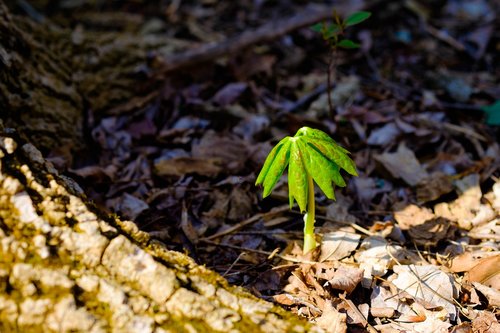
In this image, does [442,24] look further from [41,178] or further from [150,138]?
[41,178]

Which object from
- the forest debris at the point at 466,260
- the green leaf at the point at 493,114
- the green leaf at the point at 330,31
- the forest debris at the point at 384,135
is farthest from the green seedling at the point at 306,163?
the green leaf at the point at 493,114

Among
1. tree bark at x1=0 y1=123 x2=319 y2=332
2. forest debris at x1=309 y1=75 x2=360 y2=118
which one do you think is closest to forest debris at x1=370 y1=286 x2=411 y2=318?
tree bark at x1=0 y1=123 x2=319 y2=332

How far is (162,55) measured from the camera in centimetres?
378

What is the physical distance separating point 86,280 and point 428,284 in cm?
144

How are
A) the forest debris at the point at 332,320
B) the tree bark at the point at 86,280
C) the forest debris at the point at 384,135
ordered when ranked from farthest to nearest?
1. the forest debris at the point at 384,135
2. the forest debris at the point at 332,320
3. the tree bark at the point at 86,280

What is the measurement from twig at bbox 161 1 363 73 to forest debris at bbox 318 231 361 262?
78.4 inches

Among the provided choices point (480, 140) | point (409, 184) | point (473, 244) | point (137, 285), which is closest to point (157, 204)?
point (137, 285)

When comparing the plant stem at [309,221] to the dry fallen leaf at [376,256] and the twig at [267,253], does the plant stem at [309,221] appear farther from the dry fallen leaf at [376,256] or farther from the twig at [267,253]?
the dry fallen leaf at [376,256]

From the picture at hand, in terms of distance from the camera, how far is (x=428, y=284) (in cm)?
209

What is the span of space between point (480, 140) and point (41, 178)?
108 inches

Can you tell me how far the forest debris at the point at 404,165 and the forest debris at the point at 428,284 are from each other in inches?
30.2

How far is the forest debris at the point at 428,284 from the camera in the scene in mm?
2018

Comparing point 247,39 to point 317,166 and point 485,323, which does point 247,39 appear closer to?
point 317,166

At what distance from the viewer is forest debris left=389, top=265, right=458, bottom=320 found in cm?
202
